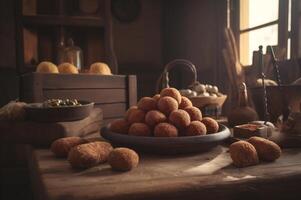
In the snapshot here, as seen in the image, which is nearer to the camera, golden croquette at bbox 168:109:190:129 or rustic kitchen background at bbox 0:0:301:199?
golden croquette at bbox 168:109:190:129

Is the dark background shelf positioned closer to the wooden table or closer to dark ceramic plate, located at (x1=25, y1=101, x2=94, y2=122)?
dark ceramic plate, located at (x1=25, y1=101, x2=94, y2=122)

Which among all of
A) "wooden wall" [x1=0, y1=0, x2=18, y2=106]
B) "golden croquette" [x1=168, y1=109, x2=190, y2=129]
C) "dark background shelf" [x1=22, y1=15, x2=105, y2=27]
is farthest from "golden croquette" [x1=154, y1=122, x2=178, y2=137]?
"wooden wall" [x1=0, y1=0, x2=18, y2=106]

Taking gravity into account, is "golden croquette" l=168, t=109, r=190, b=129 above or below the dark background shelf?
below

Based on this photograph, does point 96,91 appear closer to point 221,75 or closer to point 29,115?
point 29,115

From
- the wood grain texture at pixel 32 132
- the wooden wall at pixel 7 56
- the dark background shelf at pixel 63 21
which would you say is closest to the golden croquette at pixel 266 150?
the wood grain texture at pixel 32 132

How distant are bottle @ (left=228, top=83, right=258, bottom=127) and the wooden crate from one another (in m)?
0.66

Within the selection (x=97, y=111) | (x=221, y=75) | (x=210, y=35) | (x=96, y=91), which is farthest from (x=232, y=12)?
(x=97, y=111)

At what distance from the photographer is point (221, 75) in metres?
2.96

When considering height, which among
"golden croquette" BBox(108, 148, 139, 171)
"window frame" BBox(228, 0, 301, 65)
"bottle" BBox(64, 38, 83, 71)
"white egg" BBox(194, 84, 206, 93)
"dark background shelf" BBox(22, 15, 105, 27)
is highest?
"dark background shelf" BBox(22, 15, 105, 27)

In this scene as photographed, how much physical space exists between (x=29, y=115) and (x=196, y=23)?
2.79 metres

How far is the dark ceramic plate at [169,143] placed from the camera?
2.26 ft

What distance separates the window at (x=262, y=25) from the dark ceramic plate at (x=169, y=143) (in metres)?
1.53

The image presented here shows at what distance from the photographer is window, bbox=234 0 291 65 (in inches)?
79.7

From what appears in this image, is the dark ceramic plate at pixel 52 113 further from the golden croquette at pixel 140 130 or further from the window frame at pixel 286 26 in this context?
the window frame at pixel 286 26
